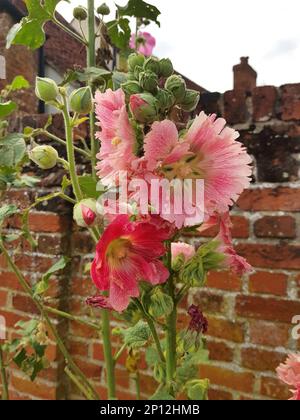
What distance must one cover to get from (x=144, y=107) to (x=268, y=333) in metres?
0.75

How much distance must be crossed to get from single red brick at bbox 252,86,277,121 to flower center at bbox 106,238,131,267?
64cm

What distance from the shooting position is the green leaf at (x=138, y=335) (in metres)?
0.58

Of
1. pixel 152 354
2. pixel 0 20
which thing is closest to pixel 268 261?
pixel 152 354

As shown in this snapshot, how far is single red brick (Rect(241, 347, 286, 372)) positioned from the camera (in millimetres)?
1015

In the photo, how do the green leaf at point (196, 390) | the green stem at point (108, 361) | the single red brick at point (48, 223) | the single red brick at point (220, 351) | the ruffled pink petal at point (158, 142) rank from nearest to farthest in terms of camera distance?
the ruffled pink petal at point (158, 142) → the green leaf at point (196, 390) → the green stem at point (108, 361) → the single red brick at point (220, 351) → the single red brick at point (48, 223)

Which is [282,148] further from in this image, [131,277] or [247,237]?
[131,277]

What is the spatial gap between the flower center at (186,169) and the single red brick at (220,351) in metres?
0.72

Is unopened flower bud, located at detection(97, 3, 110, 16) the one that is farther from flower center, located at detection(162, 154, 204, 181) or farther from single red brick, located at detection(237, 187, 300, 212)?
single red brick, located at detection(237, 187, 300, 212)

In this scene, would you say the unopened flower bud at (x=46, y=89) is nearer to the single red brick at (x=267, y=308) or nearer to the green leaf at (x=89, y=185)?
the green leaf at (x=89, y=185)

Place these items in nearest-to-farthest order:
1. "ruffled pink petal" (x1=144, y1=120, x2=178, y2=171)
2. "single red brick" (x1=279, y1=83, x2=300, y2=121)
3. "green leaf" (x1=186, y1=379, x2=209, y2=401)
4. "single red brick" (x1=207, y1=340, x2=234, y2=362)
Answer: "ruffled pink petal" (x1=144, y1=120, x2=178, y2=171), "green leaf" (x1=186, y1=379, x2=209, y2=401), "single red brick" (x1=279, y1=83, x2=300, y2=121), "single red brick" (x1=207, y1=340, x2=234, y2=362)

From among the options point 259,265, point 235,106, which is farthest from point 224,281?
point 235,106

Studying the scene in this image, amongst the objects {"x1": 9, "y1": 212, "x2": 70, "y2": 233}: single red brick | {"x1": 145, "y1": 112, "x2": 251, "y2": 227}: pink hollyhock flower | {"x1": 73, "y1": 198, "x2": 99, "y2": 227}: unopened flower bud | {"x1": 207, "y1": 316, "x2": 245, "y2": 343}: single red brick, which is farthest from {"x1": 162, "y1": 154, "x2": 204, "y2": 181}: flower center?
{"x1": 9, "y1": 212, "x2": 70, "y2": 233}: single red brick

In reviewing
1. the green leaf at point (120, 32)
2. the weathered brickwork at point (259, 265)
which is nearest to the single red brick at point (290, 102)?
the weathered brickwork at point (259, 265)

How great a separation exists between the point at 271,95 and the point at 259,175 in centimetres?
19
